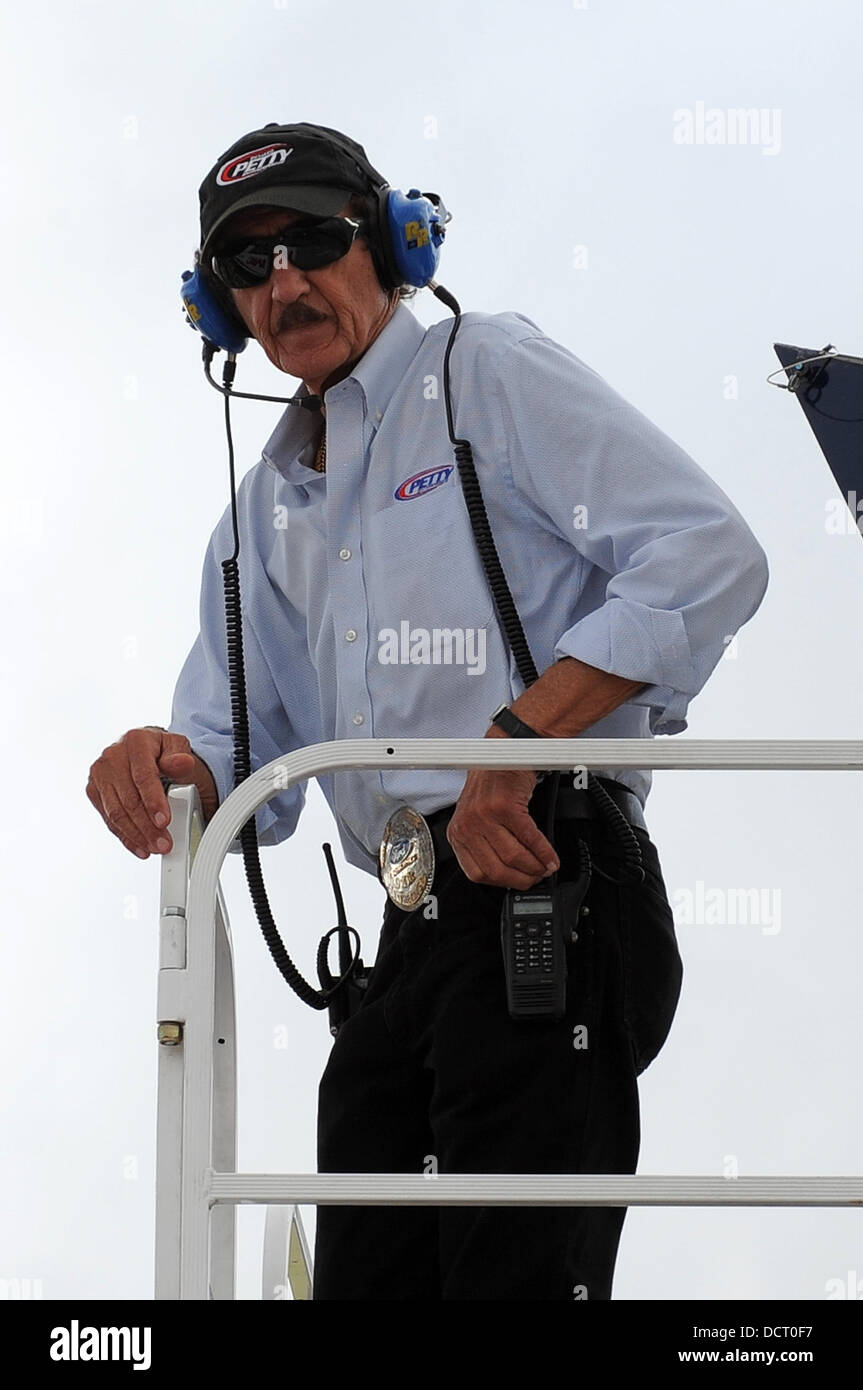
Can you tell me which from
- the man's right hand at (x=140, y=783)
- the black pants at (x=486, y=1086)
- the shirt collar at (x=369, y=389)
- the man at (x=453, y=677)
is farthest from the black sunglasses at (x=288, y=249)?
the black pants at (x=486, y=1086)

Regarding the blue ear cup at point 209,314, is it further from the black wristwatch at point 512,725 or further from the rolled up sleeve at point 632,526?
the black wristwatch at point 512,725

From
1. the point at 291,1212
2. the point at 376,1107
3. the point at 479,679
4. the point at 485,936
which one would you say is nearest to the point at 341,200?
the point at 479,679

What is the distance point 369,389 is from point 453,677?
0.53m

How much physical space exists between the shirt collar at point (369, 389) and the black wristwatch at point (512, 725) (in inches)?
25.6

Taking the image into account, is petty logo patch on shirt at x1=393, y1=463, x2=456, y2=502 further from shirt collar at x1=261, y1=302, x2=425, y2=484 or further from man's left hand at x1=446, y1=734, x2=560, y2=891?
man's left hand at x1=446, y1=734, x2=560, y2=891

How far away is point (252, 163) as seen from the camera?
3.11 m

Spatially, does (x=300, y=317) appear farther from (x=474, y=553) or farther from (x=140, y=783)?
(x=140, y=783)

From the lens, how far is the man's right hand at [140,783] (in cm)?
274

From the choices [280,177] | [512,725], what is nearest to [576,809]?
[512,725]

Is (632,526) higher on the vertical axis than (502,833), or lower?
higher
